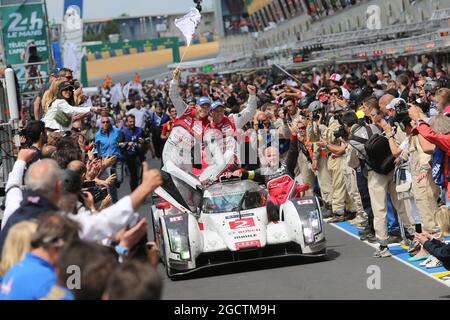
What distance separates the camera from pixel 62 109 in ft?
49.2

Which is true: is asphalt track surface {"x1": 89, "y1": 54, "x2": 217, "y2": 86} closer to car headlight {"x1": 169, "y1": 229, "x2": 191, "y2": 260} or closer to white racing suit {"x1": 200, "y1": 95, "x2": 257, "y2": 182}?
white racing suit {"x1": 200, "y1": 95, "x2": 257, "y2": 182}

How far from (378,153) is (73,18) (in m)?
26.9

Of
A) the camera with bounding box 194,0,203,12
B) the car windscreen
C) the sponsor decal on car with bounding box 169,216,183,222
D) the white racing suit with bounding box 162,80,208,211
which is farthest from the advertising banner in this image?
the sponsor decal on car with bounding box 169,216,183,222

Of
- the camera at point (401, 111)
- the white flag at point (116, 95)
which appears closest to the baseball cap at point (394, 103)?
the camera at point (401, 111)

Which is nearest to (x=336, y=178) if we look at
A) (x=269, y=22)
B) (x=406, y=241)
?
(x=406, y=241)

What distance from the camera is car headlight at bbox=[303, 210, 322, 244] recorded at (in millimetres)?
13016

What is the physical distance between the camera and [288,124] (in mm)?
17344

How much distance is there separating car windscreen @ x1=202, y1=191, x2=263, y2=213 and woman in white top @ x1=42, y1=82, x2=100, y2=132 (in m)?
2.44

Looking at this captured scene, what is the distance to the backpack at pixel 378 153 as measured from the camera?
13.4 meters

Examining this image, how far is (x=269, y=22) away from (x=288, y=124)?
67.5m

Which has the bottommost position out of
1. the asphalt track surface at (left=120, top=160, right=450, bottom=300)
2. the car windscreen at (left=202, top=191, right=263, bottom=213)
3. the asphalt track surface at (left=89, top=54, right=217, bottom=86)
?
the asphalt track surface at (left=89, top=54, right=217, bottom=86)

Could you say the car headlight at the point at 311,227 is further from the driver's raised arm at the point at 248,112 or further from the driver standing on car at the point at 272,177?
the driver's raised arm at the point at 248,112

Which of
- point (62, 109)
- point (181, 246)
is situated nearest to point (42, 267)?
point (181, 246)

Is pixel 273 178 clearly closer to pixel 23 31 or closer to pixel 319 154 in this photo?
pixel 319 154
